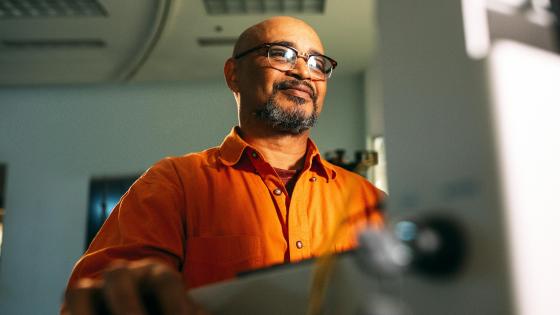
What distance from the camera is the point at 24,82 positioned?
404 cm

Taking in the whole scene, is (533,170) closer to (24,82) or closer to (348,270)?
(348,270)

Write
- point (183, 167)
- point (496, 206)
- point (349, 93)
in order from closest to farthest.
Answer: point (496, 206) → point (183, 167) → point (349, 93)

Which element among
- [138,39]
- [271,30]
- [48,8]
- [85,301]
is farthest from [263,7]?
[85,301]

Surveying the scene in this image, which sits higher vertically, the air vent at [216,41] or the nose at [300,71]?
the air vent at [216,41]

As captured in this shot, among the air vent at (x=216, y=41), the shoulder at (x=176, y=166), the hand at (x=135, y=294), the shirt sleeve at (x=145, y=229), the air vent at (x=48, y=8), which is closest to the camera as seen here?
the hand at (x=135, y=294)

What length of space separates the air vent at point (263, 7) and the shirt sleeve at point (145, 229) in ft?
7.06

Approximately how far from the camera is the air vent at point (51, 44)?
341 centimetres

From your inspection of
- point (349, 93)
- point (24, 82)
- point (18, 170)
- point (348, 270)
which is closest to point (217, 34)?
point (349, 93)

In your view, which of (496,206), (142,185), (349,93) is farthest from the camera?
(349,93)

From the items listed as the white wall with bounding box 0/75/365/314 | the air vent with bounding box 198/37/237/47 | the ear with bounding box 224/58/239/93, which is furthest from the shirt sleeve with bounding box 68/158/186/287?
the white wall with bounding box 0/75/365/314

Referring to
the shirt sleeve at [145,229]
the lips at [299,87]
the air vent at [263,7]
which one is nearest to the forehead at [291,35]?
the lips at [299,87]

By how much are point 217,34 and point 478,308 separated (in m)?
3.27

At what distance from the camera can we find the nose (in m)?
1.34

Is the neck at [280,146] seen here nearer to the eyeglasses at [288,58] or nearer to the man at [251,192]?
the man at [251,192]
